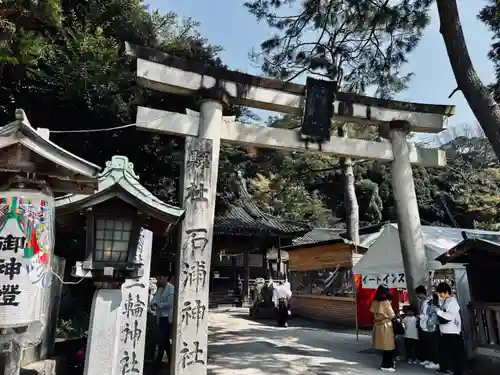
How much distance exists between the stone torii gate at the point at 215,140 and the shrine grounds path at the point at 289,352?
178cm

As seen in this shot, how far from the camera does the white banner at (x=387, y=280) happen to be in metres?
9.40

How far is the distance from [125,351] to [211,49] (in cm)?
891

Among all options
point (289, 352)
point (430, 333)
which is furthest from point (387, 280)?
point (289, 352)

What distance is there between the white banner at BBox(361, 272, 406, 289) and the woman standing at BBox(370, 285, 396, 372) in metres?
1.52

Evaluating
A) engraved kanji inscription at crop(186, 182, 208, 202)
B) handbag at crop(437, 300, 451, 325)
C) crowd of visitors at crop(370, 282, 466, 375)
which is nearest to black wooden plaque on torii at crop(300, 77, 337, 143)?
engraved kanji inscription at crop(186, 182, 208, 202)

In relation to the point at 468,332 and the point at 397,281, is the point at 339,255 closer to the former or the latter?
the point at 397,281

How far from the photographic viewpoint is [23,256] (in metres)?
3.53

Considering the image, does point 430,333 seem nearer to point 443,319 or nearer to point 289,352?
point 443,319

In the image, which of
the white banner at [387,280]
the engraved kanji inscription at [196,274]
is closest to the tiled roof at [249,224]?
the white banner at [387,280]

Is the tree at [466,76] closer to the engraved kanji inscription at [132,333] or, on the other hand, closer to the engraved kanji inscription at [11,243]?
the engraved kanji inscription at [132,333]

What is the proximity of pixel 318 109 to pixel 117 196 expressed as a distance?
5195 millimetres

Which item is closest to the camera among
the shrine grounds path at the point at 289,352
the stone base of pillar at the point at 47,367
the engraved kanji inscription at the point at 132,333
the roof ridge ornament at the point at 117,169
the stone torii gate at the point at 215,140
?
the roof ridge ornament at the point at 117,169

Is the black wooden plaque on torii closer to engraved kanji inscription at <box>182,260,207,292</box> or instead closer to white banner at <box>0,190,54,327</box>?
engraved kanji inscription at <box>182,260,207,292</box>

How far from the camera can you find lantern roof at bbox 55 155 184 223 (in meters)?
4.85
